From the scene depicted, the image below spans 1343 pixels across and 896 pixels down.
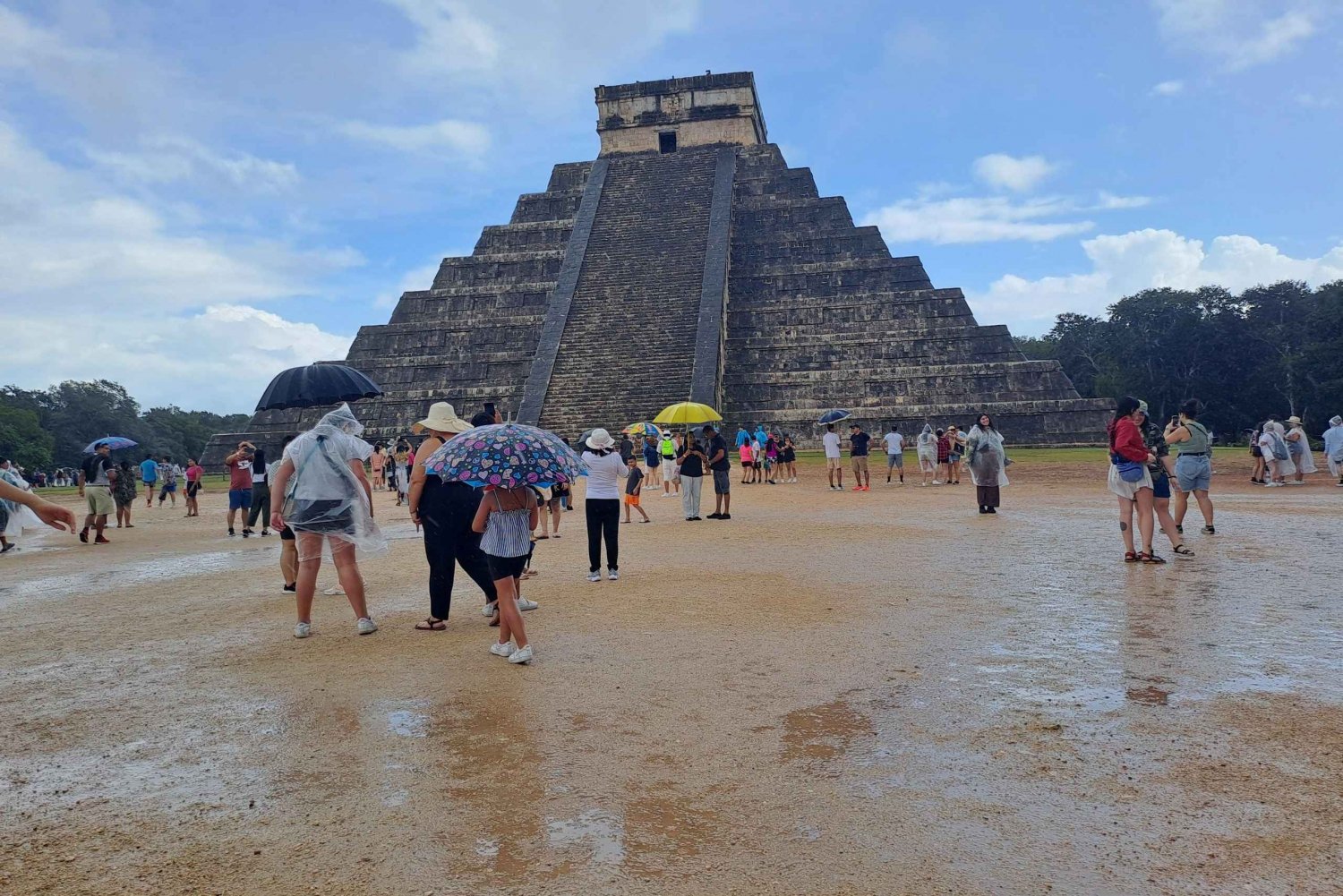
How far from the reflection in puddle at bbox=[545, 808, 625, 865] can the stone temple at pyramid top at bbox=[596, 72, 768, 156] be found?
119 ft

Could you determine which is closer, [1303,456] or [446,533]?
[446,533]

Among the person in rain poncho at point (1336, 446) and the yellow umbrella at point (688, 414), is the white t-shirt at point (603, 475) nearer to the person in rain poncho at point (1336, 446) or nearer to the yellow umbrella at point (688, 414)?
the yellow umbrella at point (688, 414)

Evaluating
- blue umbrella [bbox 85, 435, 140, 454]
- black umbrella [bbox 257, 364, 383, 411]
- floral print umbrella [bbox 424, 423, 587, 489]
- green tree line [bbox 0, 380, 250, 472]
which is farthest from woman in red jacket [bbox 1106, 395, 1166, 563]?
green tree line [bbox 0, 380, 250, 472]

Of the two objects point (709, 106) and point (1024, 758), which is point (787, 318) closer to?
point (709, 106)

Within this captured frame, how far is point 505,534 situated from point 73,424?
A: 234 feet

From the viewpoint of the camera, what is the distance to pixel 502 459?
543 centimetres

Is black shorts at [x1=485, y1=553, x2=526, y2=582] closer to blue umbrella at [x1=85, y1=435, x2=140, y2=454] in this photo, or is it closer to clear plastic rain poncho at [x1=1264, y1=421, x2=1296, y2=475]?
blue umbrella at [x1=85, y1=435, x2=140, y2=454]

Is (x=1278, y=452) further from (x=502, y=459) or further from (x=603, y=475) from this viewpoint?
(x=502, y=459)

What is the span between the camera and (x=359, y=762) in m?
3.89

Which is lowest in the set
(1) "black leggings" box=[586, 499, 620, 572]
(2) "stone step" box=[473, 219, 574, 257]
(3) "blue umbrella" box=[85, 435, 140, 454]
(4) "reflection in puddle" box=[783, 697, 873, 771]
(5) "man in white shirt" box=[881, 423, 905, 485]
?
(4) "reflection in puddle" box=[783, 697, 873, 771]

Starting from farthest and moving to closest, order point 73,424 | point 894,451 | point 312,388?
point 73,424 → point 894,451 → point 312,388

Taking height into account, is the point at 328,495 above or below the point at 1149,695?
above

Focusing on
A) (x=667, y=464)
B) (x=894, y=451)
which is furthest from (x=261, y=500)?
(x=894, y=451)

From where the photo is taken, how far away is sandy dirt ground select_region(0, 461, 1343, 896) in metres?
2.96
